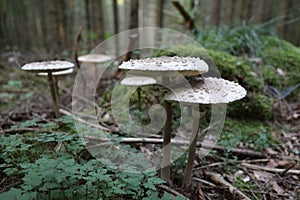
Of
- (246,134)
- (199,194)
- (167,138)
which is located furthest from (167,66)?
(246,134)

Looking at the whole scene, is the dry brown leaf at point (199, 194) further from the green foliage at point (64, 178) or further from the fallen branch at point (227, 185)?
the green foliage at point (64, 178)

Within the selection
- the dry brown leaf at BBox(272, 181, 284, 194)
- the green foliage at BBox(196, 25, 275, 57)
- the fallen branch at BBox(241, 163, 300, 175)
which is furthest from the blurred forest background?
the dry brown leaf at BBox(272, 181, 284, 194)

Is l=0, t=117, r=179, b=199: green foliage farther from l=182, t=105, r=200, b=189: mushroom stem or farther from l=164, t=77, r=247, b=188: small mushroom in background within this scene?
l=164, t=77, r=247, b=188: small mushroom in background

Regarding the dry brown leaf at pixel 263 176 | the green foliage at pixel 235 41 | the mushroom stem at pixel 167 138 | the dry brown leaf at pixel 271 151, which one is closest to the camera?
the mushroom stem at pixel 167 138

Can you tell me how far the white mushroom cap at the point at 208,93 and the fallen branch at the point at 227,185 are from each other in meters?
1.14

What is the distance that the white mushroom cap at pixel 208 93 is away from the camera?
2.15 m

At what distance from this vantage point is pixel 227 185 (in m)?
2.78

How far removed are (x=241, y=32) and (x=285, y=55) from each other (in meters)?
Answer: 1.20

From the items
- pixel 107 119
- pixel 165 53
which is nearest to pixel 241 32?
pixel 165 53

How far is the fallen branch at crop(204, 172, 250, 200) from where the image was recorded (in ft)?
8.62

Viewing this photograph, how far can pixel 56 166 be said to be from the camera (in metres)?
1.83

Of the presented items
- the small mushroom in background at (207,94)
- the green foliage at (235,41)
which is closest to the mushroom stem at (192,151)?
the small mushroom in background at (207,94)

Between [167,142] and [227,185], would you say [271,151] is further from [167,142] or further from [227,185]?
[167,142]

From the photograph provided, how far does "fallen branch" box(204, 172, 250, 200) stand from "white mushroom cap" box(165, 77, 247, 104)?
45.0 inches
